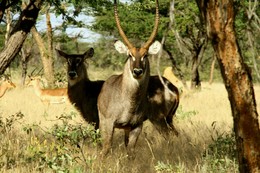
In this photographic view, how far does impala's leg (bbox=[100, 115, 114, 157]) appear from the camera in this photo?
5.86 metres

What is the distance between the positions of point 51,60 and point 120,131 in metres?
7.92

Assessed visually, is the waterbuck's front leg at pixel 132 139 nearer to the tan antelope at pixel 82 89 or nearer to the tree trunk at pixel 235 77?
the tan antelope at pixel 82 89

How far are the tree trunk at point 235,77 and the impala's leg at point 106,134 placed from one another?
113 inches

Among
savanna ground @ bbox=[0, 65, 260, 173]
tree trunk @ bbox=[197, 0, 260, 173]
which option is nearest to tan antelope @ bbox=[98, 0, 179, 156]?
savanna ground @ bbox=[0, 65, 260, 173]

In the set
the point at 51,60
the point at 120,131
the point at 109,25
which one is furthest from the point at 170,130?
the point at 109,25

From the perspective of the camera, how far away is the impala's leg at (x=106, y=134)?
586cm

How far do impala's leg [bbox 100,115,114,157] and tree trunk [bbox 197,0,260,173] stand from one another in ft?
9.45

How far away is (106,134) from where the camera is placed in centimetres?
588

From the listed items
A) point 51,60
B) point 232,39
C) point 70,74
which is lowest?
point 51,60

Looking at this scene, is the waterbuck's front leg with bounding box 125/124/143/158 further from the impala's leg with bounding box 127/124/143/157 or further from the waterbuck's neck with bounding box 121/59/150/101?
the waterbuck's neck with bounding box 121/59/150/101

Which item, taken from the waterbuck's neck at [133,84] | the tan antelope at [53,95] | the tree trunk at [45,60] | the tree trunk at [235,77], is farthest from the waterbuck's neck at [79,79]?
the tree trunk at [45,60]

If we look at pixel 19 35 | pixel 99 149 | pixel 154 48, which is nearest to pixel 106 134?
pixel 99 149

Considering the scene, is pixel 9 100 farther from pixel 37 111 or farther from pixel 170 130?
pixel 170 130

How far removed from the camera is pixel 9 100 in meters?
13.9
